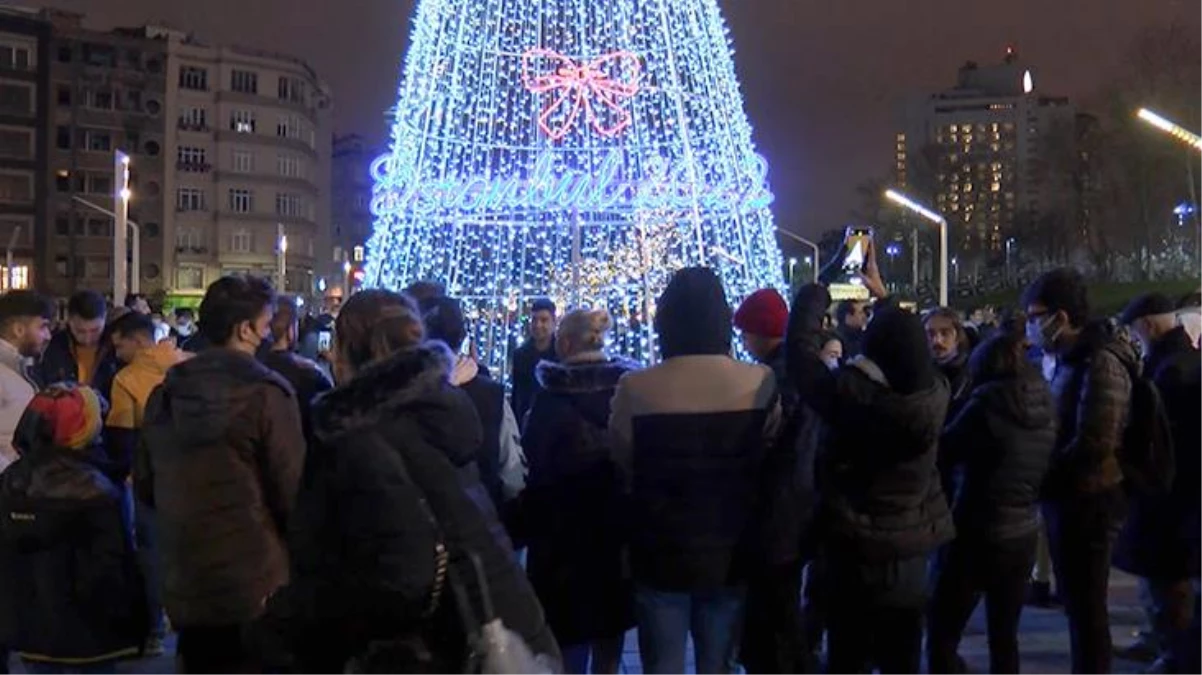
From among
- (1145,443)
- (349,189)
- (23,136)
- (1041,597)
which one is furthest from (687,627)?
(349,189)

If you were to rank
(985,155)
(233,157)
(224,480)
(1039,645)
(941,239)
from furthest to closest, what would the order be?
(985,155) → (233,157) → (941,239) → (1039,645) → (224,480)

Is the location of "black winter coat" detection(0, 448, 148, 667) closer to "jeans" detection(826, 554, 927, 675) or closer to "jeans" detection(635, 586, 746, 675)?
"jeans" detection(635, 586, 746, 675)

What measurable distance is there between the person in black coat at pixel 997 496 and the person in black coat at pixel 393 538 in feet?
8.53

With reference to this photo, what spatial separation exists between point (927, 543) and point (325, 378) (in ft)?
8.69

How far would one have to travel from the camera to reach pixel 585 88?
12383 mm

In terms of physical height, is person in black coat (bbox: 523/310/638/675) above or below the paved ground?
above

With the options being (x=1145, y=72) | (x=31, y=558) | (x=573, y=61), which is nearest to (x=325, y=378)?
(x=31, y=558)

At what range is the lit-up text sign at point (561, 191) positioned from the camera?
1262cm

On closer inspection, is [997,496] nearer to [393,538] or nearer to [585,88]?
[393,538]

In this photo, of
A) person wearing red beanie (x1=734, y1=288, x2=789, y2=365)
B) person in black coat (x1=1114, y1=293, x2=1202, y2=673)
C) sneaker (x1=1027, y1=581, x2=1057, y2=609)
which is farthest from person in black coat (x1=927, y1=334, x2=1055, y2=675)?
sneaker (x1=1027, y1=581, x2=1057, y2=609)

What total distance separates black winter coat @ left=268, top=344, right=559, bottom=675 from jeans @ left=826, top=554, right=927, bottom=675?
169 centimetres

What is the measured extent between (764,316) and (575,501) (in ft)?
3.91

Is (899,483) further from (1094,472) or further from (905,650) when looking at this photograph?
(1094,472)

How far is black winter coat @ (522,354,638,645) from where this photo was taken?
4547mm
